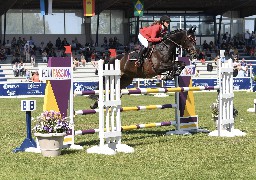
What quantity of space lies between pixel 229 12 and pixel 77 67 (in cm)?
1996

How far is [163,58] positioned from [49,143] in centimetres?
462

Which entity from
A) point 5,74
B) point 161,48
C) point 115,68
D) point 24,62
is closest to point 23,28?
point 24,62

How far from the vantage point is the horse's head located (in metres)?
12.6

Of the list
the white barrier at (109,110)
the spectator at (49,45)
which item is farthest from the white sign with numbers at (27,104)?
the spectator at (49,45)

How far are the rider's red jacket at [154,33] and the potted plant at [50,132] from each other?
169 inches

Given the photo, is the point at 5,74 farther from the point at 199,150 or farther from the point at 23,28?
the point at 199,150

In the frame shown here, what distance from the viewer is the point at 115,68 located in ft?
32.1

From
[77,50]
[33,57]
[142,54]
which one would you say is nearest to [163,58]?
[142,54]

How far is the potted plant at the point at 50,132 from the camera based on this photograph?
894 centimetres

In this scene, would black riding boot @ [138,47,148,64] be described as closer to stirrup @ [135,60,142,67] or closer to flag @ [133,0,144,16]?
stirrup @ [135,60,142,67]

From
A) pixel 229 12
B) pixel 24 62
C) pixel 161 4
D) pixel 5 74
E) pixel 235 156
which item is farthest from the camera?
pixel 229 12

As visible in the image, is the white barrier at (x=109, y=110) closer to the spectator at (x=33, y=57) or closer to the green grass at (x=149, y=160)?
the green grass at (x=149, y=160)

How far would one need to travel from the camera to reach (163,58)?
12914mm

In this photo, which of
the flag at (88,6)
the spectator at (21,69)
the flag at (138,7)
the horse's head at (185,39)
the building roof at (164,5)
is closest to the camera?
the horse's head at (185,39)
